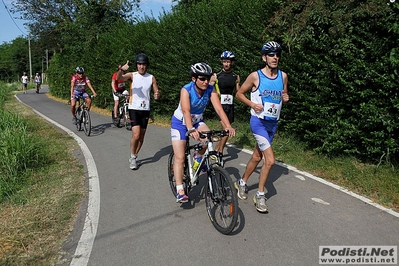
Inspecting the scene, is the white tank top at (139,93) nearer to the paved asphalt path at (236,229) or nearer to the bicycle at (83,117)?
the paved asphalt path at (236,229)

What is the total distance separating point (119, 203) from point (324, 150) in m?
4.06

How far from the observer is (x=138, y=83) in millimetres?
6547

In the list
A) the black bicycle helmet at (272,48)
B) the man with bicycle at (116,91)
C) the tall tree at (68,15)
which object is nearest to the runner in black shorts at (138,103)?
the black bicycle helmet at (272,48)

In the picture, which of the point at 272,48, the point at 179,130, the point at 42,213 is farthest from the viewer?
the point at 179,130

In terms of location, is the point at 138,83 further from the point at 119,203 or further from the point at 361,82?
the point at 361,82

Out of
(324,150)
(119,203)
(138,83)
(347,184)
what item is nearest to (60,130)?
(138,83)

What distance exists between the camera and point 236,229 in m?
3.92

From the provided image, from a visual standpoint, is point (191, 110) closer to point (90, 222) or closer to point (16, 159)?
point (90, 222)

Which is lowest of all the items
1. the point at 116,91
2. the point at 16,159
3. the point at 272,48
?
the point at 16,159

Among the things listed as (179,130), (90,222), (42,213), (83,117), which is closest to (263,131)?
(179,130)

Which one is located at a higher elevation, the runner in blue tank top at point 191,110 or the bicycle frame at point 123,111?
the runner in blue tank top at point 191,110

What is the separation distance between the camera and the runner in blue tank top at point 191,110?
13.8 feet

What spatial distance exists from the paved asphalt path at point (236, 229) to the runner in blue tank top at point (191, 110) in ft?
1.87

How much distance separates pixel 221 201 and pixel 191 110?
4.35 ft
